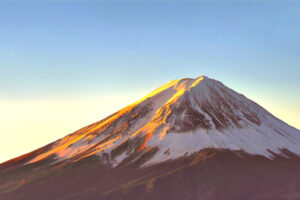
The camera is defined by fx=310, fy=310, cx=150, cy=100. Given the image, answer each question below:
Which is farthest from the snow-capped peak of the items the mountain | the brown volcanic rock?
the brown volcanic rock

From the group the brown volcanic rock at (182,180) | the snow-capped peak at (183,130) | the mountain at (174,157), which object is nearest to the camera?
A: the brown volcanic rock at (182,180)

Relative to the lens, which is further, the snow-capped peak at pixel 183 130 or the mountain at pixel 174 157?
the snow-capped peak at pixel 183 130

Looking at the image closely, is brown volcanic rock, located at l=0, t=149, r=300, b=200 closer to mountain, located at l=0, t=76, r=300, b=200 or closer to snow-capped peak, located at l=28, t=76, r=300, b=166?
mountain, located at l=0, t=76, r=300, b=200

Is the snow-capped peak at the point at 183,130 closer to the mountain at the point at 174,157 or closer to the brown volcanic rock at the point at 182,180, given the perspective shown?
the mountain at the point at 174,157

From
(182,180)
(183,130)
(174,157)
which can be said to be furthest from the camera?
(183,130)

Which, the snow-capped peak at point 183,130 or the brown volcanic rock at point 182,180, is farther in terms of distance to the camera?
the snow-capped peak at point 183,130

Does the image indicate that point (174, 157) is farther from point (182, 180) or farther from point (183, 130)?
point (183, 130)

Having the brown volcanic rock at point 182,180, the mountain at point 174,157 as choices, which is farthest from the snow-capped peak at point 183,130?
the brown volcanic rock at point 182,180

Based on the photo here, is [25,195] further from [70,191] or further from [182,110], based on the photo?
[182,110]

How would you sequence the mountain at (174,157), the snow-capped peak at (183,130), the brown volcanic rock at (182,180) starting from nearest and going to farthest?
the brown volcanic rock at (182,180) < the mountain at (174,157) < the snow-capped peak at (183,130)

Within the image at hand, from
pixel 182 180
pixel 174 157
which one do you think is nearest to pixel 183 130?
pixel 174 157

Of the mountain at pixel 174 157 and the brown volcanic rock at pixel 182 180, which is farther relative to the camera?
the mountain at pixel 174 157
